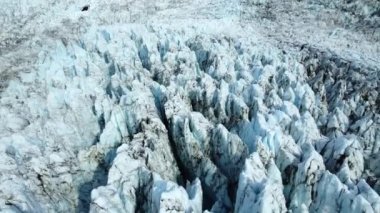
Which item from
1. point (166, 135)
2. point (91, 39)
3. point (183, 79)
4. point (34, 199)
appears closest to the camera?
point (34, 199)

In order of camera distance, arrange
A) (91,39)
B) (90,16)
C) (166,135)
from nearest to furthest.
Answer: (166,135) < (91,39) < (90,16)

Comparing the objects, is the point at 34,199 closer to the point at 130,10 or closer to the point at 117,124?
the point at 117,124

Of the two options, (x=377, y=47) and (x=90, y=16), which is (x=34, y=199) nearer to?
(x=377, y=47)

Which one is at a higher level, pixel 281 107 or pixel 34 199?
pixel 281 107

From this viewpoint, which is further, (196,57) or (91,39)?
(91,39)

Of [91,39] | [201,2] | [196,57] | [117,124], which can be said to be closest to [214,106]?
[117,124]

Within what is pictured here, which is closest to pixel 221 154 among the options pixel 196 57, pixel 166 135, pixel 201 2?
pixel 166 135
